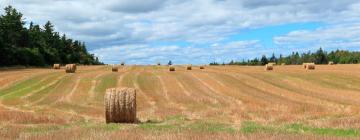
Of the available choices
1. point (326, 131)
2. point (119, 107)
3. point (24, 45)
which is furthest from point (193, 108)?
point (24, 45)

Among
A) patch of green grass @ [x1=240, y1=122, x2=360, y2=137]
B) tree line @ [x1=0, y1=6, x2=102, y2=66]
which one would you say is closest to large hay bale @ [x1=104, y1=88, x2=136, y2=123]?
patch of green grass @ [x1=240, y1=122, x2=360, y2=137]

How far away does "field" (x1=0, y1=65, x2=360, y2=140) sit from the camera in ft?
54.4

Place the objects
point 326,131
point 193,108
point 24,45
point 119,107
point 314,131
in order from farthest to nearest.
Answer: point 24,45 < point 193,108 < point 119,107 < point 314,131 < point 326,131

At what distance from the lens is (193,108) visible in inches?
1150

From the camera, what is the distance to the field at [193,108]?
54.4ft

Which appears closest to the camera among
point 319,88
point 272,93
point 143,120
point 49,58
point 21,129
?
point 21,129

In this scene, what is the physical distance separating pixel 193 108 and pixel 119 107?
760cm

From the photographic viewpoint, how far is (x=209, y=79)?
166 feet

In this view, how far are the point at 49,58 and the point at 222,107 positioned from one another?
8572 cm

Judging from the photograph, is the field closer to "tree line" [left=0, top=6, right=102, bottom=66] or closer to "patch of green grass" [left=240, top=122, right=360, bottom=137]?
"patch of green grass" [left=240, top=122, right=360, bottom=137]

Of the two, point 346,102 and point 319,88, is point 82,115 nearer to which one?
point 346,102

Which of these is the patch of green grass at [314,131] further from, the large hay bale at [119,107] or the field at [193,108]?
the large hay bale at [119,107]

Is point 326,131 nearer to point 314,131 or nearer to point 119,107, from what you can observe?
point 314,131

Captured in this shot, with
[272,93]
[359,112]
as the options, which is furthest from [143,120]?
[272,93]
